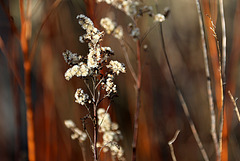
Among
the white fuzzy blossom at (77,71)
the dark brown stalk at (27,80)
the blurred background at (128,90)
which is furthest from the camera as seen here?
the blurred background at (128,90)

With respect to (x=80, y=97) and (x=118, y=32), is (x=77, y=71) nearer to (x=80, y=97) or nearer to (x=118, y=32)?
(x=80, y=97)

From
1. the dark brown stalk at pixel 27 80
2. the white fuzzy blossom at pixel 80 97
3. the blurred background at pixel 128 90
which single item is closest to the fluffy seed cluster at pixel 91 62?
the white fuzzy blossom at pixel 80 97

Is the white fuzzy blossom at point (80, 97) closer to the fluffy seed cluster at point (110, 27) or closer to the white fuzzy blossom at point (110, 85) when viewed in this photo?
the white fuzzy blossom at point (110, 85)

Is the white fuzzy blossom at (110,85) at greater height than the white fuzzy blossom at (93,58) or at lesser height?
lesser

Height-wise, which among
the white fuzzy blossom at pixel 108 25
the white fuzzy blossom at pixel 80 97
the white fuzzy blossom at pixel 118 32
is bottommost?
the white fuzzy blossom at pixel 80 97

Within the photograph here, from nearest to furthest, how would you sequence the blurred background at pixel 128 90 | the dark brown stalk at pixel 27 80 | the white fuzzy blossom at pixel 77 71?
the white fuzzy blossom at pixel 77 71 → the dark brown stalk at pixel 27 80 → the blurred background at pixel 128 90

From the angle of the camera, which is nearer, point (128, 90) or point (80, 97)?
point (80, 97)

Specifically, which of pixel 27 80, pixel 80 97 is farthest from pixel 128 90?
pixel 80 97

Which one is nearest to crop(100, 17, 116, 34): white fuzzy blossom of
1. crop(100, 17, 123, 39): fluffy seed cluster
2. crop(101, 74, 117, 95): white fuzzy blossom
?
crop(100, 17, 123, 39): fluffy seed cluster

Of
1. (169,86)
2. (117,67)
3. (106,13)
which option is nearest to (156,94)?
(169,86)

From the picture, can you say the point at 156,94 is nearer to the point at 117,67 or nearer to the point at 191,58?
the point at 191,58

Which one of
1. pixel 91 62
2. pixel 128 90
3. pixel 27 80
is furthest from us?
pixel 128 90
